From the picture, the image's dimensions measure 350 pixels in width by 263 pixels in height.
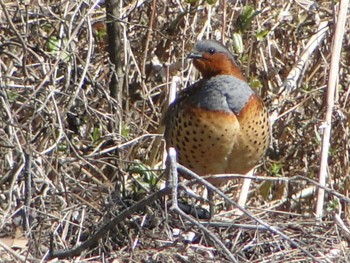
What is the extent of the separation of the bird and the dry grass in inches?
8.7

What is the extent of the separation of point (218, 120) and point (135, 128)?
0.71 m

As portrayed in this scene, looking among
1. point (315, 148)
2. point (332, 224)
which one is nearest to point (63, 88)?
point (332, 224)

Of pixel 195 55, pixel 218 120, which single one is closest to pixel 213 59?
pixel 195 55

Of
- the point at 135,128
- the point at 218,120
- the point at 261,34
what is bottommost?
the point at 135,128

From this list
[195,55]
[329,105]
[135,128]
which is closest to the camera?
[329,105]

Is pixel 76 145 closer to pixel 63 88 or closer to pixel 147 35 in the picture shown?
pixel 63 88

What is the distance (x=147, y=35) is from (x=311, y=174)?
1.24 metres

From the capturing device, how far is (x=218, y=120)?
4184 mm

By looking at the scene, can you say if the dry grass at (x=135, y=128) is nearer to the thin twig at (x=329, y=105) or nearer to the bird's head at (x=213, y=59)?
the thin twig at (x=329, y=105)

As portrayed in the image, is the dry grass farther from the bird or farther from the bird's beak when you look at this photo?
the bird's beak

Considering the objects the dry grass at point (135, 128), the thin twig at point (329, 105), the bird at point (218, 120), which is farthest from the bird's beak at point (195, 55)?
the thin twig at point (329, 105)

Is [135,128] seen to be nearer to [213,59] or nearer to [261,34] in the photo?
[213,59]

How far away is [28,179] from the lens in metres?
3.55

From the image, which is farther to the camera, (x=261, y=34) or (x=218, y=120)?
(x=261, y=34)
